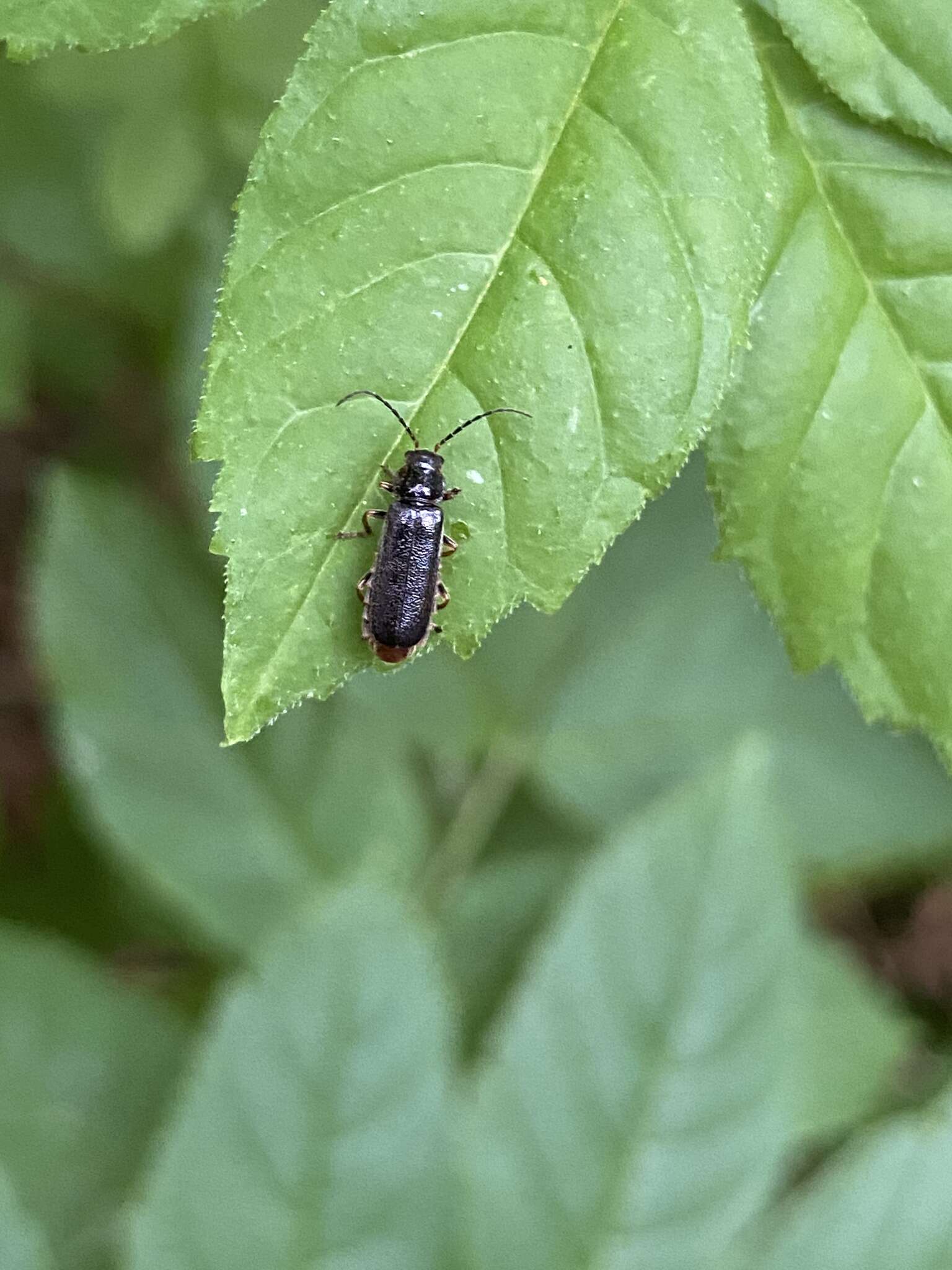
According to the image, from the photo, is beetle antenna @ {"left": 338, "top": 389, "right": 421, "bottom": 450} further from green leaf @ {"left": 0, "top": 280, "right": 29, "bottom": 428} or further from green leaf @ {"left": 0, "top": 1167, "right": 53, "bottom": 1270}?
green leaf @ {"left": 0, "top": 280, "right": 29, "bottom": 428}

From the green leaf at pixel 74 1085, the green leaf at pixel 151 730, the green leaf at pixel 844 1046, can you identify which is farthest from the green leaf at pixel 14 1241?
the green leaf at pixel 844 1046

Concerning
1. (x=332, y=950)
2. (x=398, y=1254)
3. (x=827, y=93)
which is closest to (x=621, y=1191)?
(x=398, y=1254)

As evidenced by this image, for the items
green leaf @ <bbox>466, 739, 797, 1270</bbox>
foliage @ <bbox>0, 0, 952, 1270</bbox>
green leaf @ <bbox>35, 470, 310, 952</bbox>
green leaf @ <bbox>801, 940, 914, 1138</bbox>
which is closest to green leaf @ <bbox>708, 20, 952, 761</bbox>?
foliage @ <bbox>0, 0, 952, 1270</bbox>

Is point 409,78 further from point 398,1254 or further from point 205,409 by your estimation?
point 398,1254

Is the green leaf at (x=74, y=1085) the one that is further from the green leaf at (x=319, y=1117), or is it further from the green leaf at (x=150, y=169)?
the green leaf at (x=150, y=169)

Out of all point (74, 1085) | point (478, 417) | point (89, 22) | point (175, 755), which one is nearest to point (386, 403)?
point (478, 417)

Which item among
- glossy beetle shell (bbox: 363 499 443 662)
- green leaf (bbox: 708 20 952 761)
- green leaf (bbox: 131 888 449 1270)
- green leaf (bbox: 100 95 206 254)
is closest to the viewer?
green leaf (bbox: 708 20 952 761)
